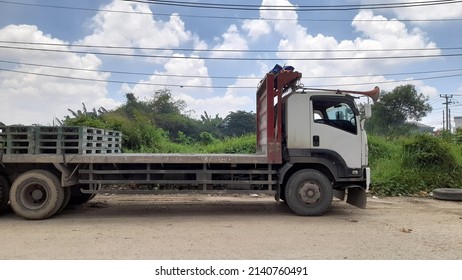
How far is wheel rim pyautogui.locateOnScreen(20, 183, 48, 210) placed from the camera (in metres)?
7.23

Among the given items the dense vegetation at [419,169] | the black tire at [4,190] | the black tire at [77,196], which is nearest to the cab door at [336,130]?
the dense vegetation at [419,169]

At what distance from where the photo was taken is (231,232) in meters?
6.18

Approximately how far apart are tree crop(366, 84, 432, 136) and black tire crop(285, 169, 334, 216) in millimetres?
28901

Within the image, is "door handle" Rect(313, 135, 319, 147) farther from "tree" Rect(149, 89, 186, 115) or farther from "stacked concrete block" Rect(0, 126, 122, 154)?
"tree" Rect(149, 89, 186, 115)

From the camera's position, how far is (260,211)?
820 cm

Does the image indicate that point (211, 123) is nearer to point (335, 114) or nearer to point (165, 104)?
point (165, 104)

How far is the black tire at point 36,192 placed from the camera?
7.16 m

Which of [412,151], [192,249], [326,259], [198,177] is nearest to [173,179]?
[198,177]

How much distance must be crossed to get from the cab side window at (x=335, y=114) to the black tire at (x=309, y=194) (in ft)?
3.58

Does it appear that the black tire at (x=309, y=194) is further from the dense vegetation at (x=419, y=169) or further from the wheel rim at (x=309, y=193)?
the dense vegetation at (x=419, y=169)

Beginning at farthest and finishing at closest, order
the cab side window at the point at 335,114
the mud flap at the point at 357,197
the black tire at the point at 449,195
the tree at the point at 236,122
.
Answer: the tree at the point at 236,122 < the black tire at the point at 449,195 < the mud flap at the point at 357,197 < the cab side window at the point at 335,114

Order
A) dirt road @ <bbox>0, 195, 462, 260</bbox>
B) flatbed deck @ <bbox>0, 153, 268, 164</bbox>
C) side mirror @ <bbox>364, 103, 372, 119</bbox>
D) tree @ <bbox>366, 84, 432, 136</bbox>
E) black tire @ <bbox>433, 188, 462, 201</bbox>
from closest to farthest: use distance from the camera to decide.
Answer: dirt road @ <bbox>0, 195, 462, 260</bbox> < flatbed deck @ <bbox>0, 153, 268, 164</bbox> < side mirror @ <bbox>364, 103, 372, 119</bbox> < black tire @ <bbox>433, 188, 462, 201</bbox> < tree @ <bbox>366, 84, 432, 136</bbox>

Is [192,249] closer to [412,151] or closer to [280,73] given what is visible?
[280,73]

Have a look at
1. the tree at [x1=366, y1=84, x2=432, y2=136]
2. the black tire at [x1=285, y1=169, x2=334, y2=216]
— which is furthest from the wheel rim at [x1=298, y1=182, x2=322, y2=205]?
the tree at [x1=366, y1=84, x2=432, y2=136]
